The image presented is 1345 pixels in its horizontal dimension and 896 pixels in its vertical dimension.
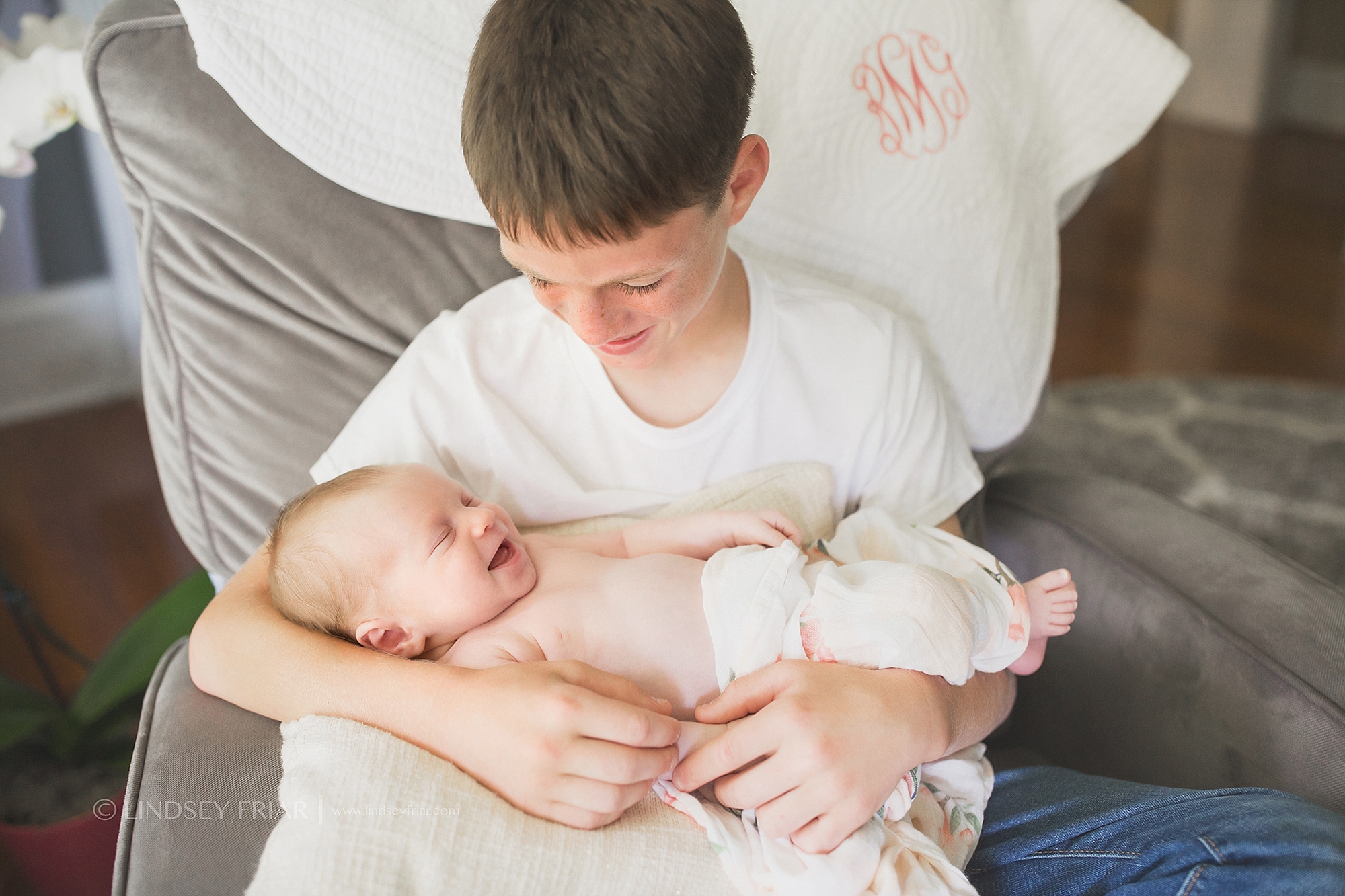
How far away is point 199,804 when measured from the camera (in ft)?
2.80

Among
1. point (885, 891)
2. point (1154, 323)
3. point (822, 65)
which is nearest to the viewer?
point (885, 891)

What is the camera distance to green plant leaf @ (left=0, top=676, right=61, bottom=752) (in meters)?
1.33

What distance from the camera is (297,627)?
97 centimetres

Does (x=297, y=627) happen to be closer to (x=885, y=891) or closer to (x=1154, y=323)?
(x=885, y=891)

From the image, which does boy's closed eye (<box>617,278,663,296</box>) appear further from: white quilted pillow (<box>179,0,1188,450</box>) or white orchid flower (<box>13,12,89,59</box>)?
white orchid flower (<box>13,12,89,59</box>)

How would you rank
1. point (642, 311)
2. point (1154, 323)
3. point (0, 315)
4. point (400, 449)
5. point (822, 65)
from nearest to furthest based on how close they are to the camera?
1. point (642, 311)
2. point (400, 449)
3. point (822, 65)
4. point (0, 315)
5. point (1154, 323)

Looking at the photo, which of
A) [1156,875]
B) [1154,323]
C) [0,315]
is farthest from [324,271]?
[1154,323]

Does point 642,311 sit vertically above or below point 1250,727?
above

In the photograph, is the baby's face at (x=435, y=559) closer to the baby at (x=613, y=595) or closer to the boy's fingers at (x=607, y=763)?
the baby at (x=613, y=595)

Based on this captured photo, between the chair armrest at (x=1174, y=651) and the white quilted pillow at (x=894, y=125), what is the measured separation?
171 millimetres

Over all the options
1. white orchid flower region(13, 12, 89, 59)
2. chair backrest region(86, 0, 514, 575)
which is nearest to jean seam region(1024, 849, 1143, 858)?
chair backrest region(86, 0, 514, 575)

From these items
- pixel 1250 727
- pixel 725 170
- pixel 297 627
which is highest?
pixel 725 170

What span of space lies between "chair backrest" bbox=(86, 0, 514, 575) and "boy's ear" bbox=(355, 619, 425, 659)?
0.73ft

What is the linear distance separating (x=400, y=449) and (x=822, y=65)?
66 centimetres
